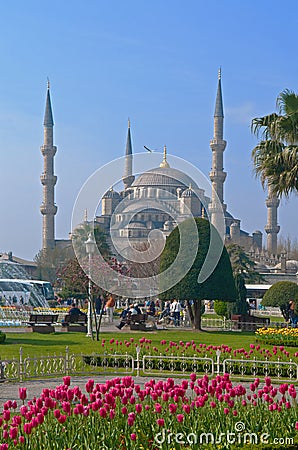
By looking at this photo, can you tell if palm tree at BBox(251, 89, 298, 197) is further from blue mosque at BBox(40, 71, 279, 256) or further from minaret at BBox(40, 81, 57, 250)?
minaret at BBox(40, 81, 57, 250)

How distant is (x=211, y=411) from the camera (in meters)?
5.32

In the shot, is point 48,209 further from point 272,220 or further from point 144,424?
point 144,424

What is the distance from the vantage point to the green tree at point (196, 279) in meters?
19.4

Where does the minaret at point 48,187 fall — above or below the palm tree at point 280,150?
above

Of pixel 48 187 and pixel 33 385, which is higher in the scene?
pixel 48 187

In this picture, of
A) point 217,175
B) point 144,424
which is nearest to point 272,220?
point 217,175

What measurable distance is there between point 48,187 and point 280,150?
4859 cm

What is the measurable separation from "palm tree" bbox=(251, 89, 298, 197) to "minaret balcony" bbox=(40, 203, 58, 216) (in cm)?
4885

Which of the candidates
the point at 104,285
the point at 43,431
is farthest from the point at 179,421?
the point at 104,285

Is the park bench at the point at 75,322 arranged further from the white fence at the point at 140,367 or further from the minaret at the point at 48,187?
the minaret at the point at 48,187

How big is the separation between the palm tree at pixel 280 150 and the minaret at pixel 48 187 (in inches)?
1867

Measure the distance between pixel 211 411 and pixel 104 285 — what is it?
591 inches

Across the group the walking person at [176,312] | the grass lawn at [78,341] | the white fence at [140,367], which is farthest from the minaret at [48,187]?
the white fence at [140,367]

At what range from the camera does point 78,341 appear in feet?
51.1
